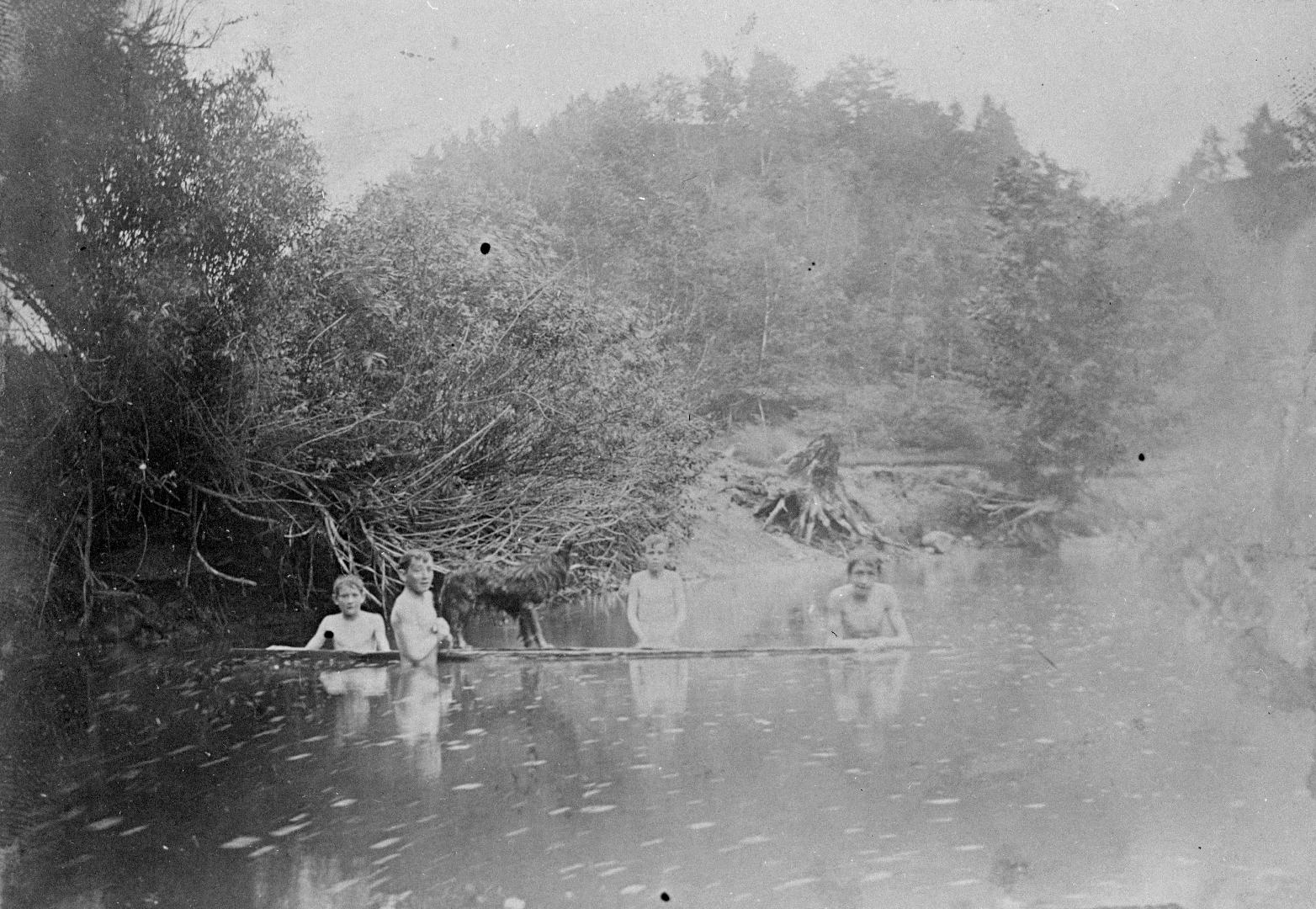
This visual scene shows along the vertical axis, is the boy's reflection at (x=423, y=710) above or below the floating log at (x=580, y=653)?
below

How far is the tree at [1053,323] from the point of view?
3.27 metres

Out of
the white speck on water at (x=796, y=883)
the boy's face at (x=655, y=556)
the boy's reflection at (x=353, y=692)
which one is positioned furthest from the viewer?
the boy's face at (x=655, y=556)

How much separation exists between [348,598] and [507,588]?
449mm

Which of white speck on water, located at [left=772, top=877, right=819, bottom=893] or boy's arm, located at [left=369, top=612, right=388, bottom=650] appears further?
boy's arm, located at [left=369, top=612, right=388, bottom=650]

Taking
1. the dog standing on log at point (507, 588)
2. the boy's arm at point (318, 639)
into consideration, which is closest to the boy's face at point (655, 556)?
the dog standing on log at point (507, 588)

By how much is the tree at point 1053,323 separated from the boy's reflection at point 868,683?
0.66 metres

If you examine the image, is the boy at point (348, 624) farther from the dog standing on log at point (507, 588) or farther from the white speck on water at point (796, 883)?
the white speck on water at point (796, 883)

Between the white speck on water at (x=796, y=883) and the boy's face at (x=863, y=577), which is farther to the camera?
the boy's face at (x=863, y=577)

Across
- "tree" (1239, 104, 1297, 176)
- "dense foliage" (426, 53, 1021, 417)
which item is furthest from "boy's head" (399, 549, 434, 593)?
"tree" (1239, 104, 1297, 176)

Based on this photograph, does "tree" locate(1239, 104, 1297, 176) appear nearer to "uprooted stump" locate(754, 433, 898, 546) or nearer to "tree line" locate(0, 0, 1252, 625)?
"tree line" locate(0, 0, 1252, 625)

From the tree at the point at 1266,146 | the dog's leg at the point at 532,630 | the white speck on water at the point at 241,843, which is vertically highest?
the tree at the point at 1266,146

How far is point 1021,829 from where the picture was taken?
286cm

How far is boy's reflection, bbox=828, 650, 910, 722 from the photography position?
3068mm

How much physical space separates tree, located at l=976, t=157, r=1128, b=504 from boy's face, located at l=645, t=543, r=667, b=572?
3.45ft
